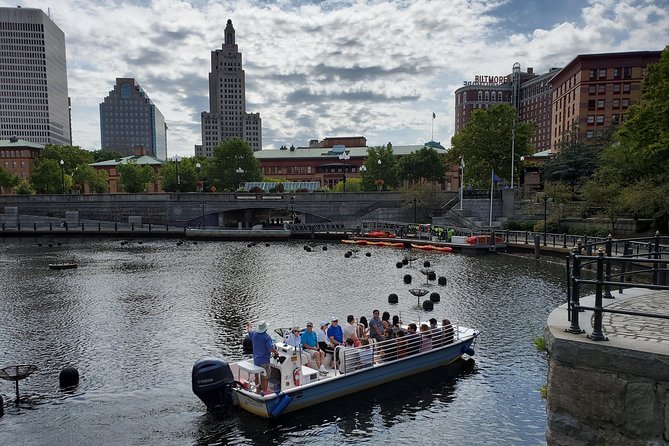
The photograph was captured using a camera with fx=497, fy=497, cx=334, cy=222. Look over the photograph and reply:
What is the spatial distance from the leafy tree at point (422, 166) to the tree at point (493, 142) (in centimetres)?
2575

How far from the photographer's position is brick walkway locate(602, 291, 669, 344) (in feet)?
22.8

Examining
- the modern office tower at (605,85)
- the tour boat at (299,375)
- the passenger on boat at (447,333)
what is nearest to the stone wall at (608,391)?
the tour boat at (299,375)

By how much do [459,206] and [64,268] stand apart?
51471 millimetres

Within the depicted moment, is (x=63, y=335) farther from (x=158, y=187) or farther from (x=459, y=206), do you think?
(x=158, y=187)

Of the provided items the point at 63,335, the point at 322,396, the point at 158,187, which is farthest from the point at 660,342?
the point at 158,187

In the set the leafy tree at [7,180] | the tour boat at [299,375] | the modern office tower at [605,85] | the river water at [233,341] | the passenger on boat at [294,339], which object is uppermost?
the modern office tower at [605,85]

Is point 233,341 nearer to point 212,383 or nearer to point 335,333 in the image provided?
point 335,333

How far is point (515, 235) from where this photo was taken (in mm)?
57188

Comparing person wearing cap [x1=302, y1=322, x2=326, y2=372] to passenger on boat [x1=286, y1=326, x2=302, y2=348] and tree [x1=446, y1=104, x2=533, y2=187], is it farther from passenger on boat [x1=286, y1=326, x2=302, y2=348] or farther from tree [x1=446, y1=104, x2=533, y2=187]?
tree [x1=446, y1=104, x2=533, y2=187]

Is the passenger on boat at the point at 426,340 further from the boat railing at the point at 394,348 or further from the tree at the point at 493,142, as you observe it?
the tree at the point at 493,142

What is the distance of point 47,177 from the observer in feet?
374

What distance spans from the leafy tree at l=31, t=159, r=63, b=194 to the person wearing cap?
381 feet

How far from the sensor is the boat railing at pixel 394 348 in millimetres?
17297

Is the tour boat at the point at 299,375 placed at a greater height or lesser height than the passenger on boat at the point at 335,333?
lesser
